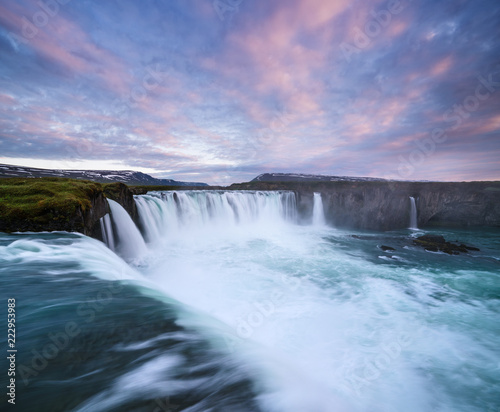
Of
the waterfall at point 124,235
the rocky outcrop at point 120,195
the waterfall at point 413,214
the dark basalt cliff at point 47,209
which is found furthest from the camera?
the waterfall at point 413,214

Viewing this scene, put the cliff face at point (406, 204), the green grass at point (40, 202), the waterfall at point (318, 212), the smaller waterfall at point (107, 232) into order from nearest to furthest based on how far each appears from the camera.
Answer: the green grass at point (40, 202)
the smaller waterfall at point (107, 232)
the cliff face at point (406, 204)
the waterfall at point (318, 212)

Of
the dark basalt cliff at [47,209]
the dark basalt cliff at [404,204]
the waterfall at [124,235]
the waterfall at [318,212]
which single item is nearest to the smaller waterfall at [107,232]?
the waterfall at [124,235]

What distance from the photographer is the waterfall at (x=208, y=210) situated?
56.9ft

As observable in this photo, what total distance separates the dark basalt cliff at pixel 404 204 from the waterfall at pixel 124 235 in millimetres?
24958

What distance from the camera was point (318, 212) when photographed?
32.8m

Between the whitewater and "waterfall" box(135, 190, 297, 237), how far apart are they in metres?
4.58

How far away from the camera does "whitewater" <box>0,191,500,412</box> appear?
255 cm

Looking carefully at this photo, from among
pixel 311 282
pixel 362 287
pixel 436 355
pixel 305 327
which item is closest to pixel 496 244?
pixel 362 287

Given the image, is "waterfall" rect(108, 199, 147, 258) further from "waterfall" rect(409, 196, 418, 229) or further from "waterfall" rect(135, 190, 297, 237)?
"waterfall" rect(409, 196, 418, 229)

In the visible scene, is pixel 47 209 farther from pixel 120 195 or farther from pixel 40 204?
pixel 120 195

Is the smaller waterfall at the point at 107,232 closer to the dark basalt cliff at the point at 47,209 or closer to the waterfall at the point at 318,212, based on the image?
the dark basalt cliff at the point at 47,209

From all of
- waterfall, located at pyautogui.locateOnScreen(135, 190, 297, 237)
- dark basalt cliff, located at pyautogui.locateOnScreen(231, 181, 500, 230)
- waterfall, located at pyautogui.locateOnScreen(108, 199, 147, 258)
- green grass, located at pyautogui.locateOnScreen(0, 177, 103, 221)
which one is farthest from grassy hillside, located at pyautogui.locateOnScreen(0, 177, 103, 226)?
dark basalt cliff, located at pyautogui.locateOnScreen(231, 181, 500, 230)

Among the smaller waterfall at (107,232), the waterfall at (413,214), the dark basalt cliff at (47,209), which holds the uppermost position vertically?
the dark basalt cliff at (47,209)

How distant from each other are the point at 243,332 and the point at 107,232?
9171 mm
